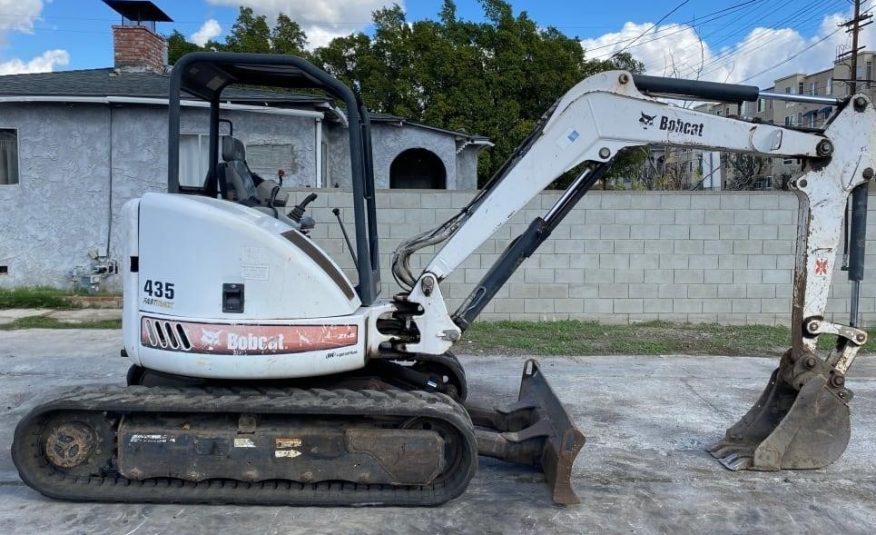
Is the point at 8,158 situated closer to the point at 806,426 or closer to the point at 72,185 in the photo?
the point at 72,185

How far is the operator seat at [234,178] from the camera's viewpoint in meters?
4.89

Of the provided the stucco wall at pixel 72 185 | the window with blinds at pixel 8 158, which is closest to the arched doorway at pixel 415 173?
the stucco wall at pixel 72 185

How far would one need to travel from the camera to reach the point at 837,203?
4828mm

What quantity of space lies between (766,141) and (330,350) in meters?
3.14

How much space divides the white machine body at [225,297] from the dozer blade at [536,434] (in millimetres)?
1253

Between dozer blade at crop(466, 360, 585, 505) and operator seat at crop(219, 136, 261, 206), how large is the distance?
217 centimetres

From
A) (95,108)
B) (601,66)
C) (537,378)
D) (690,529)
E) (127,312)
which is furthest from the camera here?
(601,66)

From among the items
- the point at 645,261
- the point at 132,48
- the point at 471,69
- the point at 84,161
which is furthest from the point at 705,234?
the point at 471,69

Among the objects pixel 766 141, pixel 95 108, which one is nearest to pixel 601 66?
pixel 95 108

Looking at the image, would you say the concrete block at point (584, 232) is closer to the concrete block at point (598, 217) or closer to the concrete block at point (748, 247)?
the concrete block at point (598, 217)

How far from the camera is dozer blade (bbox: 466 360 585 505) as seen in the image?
13.7ft

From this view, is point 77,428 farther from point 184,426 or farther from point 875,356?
point 875,356

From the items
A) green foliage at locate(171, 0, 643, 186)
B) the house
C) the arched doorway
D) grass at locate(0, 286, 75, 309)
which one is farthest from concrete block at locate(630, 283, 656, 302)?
green foliage at locate(171, 0, 643, 186)

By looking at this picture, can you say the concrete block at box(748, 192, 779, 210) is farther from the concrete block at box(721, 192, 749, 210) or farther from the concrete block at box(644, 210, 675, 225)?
the concrete block at box(644, 210, 675, 225)
